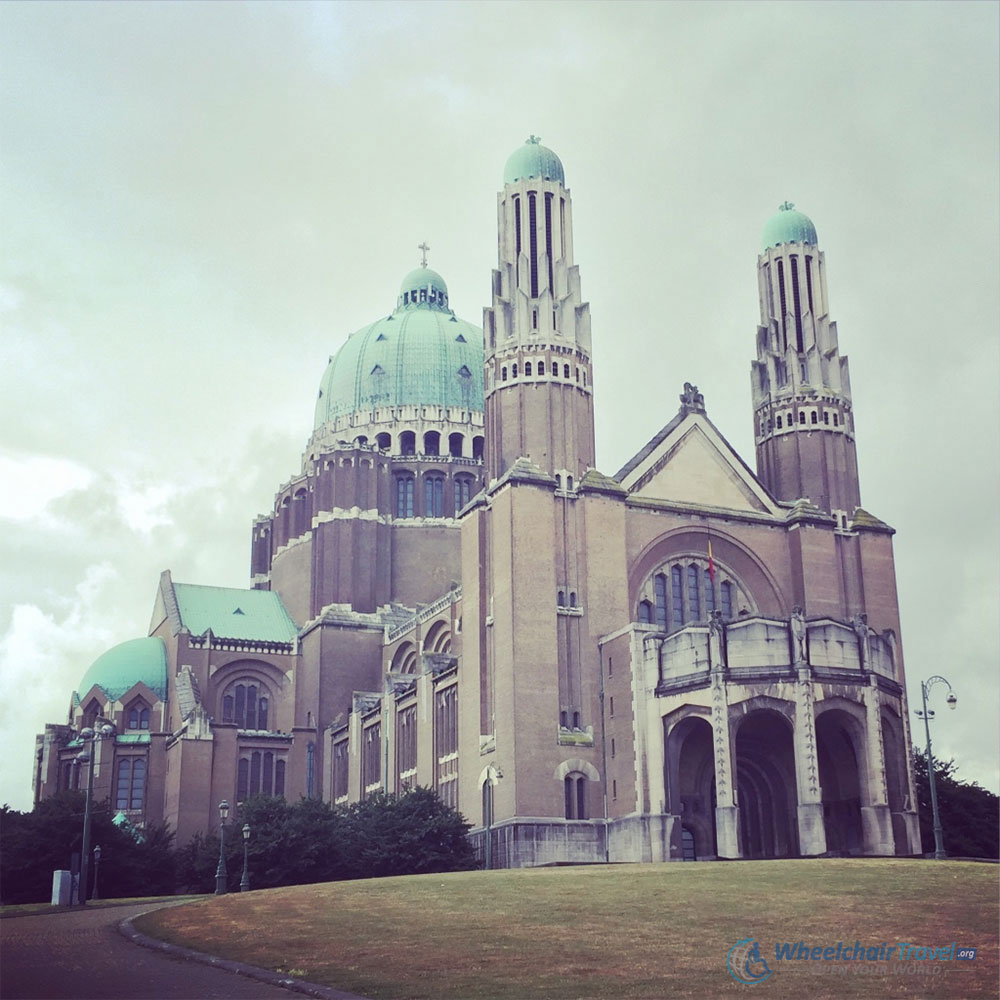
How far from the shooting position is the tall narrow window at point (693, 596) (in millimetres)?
70938

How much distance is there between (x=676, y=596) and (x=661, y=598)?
34.0 inches

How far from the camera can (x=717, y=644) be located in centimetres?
6047

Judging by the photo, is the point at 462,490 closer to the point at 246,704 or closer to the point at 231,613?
the point at 231,613

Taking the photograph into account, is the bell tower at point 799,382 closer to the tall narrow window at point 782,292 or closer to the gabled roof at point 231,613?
the tall narrow window at point 782,292

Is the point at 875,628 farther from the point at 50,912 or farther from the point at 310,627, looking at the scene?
the point at 50,912

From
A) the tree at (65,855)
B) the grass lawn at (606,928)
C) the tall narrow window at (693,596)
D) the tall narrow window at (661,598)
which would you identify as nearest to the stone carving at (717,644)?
the tall narrow window at (661,598)

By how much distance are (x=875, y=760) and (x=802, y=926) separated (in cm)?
2848

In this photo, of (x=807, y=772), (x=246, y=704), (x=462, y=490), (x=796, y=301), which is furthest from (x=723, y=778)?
(x=462, y=490)

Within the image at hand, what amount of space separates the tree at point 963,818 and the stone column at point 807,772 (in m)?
11.8

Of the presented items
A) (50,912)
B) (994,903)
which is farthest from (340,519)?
(994,903)

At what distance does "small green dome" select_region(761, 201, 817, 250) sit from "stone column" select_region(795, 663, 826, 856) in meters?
29.9

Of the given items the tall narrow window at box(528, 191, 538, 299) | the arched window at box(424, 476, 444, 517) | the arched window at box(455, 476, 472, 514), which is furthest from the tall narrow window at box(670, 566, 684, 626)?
the arched window at box(455, 476, 472, 514)

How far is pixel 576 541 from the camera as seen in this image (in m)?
67.0

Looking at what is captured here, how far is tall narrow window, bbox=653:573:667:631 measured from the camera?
6994cm
